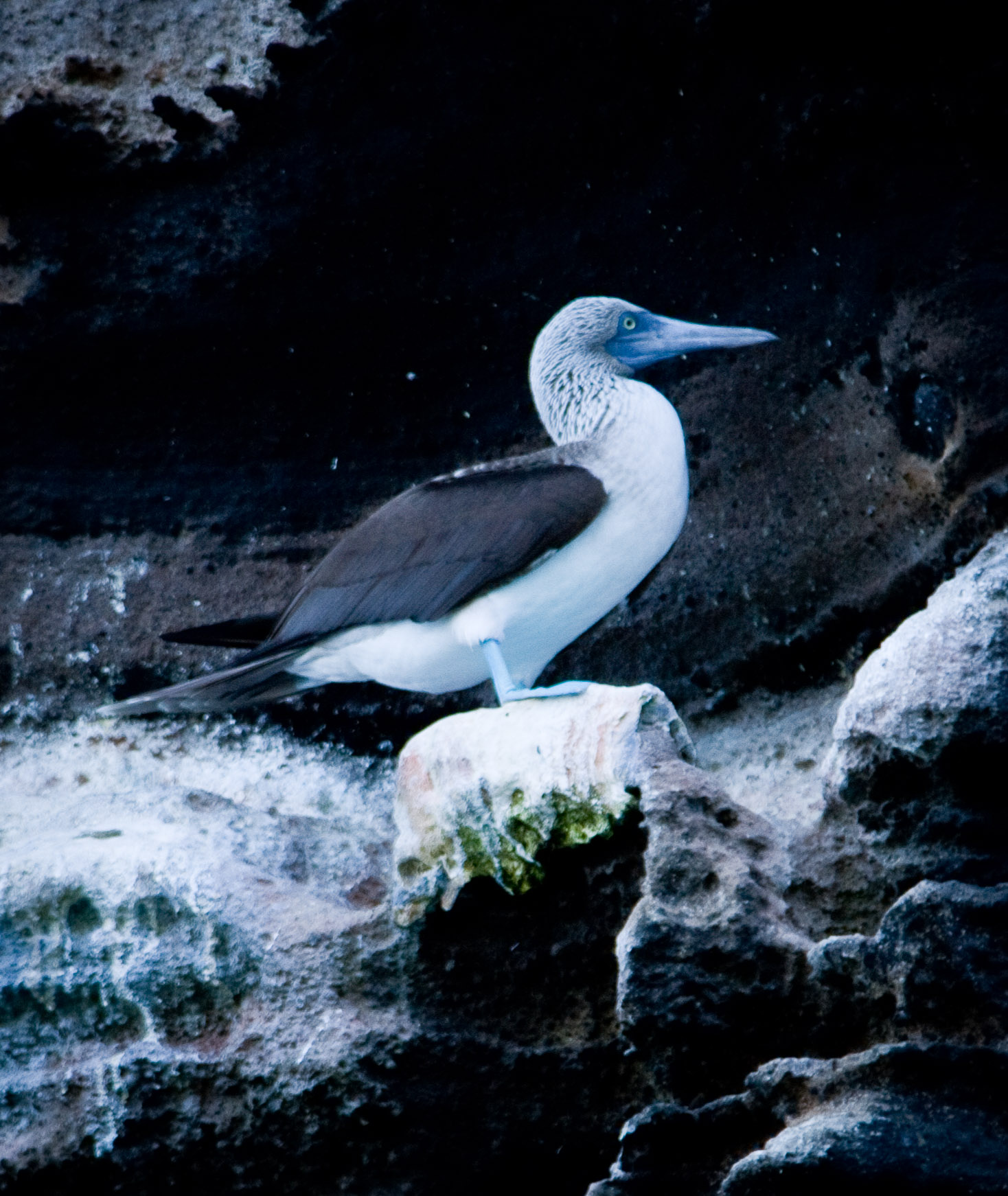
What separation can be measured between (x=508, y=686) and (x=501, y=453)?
1808mm

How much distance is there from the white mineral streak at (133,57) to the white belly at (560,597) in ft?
5.87

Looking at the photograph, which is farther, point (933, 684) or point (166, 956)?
point (166, 956)

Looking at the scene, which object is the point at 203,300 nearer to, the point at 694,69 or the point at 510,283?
the point at 510,283

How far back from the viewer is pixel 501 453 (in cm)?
521

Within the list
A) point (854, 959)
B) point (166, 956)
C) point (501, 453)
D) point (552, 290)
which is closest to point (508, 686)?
point (166, 956)

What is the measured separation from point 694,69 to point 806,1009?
3.02 meters

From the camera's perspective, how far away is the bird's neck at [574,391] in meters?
4.11

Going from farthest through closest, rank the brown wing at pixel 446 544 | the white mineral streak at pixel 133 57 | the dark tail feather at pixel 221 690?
the white mineral streak at pixel 133 57 → the dark tail feather at pixel 221 690 → the brown wing at pixel 446 544

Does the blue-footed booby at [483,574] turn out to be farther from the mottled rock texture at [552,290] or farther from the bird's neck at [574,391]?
the mottled rock texture at [552,290]

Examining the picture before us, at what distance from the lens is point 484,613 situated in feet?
12.1

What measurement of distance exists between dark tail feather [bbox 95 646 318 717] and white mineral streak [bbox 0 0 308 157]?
1.82 metres

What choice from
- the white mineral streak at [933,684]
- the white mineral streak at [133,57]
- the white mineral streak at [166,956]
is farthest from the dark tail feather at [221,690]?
the white mineral streak at [133,57]

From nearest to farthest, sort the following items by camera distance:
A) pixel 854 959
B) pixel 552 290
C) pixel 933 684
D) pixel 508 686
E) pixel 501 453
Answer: pixel 854 959 → pixel 933 684 → pixel 508 686 → pixel 552 290 → pixel 501 453

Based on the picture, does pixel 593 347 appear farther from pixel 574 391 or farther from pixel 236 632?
pixel 236 632
